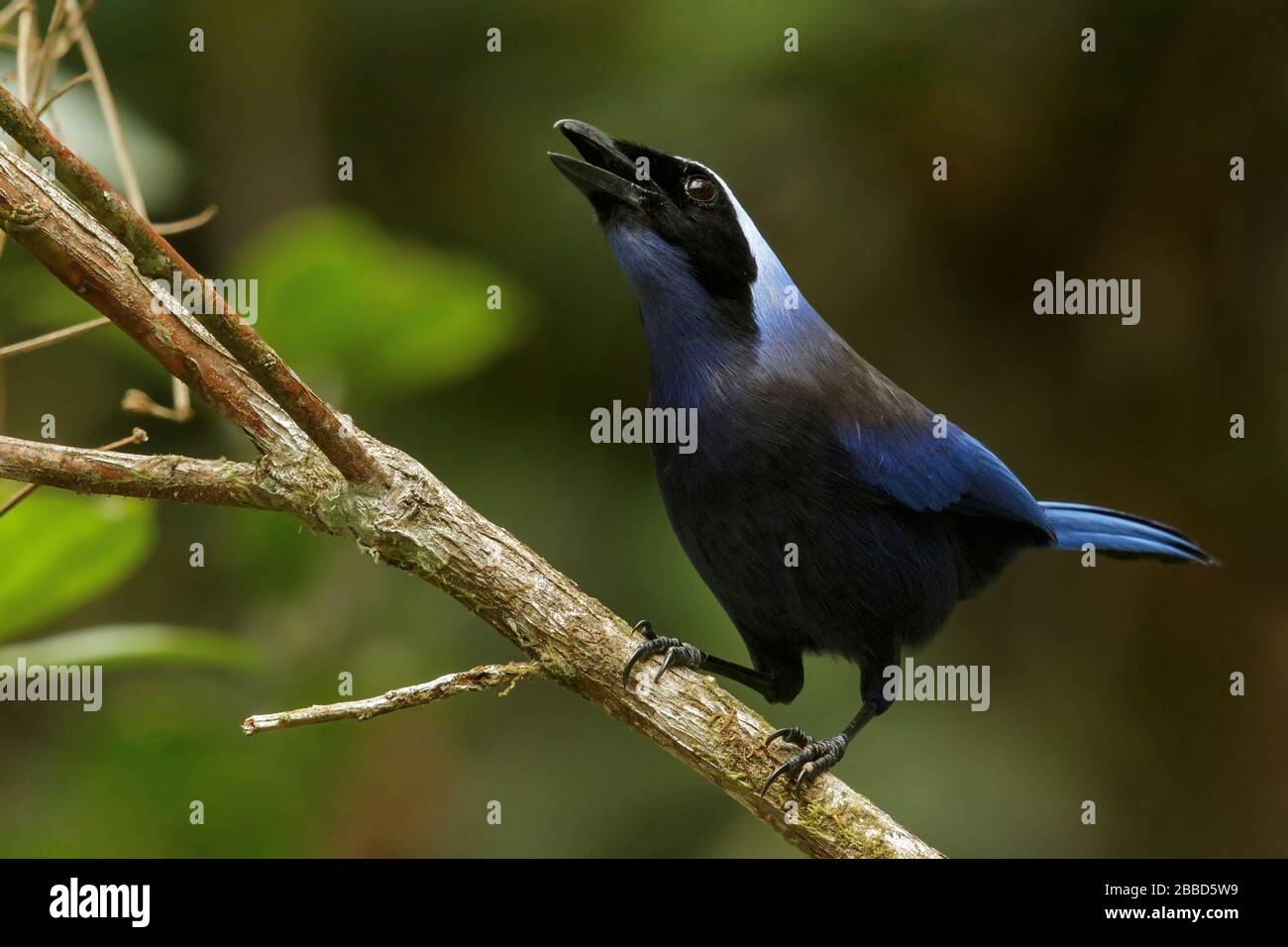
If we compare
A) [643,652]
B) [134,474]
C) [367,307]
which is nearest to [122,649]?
[134,474]

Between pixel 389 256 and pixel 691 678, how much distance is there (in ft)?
5.99

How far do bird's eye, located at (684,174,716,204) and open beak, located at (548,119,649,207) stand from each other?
11 cm

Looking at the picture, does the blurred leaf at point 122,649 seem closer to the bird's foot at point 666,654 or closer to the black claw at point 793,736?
the bird's foot at point 666,654

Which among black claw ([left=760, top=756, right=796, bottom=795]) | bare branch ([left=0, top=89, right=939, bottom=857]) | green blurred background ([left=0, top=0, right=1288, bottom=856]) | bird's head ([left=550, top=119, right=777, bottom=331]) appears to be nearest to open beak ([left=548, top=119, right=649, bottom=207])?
bird's head ([left=550, top=119, right=777, bottom=331])

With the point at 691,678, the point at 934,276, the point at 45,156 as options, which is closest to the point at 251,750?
the point at 691,678

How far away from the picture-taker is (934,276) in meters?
5.91

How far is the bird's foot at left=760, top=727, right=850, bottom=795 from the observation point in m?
2.90

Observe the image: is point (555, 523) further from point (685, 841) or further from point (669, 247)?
point (669, 247)

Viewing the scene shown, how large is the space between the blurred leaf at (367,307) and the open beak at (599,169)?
2.73ft

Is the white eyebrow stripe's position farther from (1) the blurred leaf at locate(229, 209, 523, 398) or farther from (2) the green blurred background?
(2) the green blurred background

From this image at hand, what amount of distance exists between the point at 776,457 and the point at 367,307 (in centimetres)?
145

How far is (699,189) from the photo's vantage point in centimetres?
344

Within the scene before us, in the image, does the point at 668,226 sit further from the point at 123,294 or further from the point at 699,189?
the point at 123,294

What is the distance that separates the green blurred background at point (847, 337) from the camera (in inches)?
215
